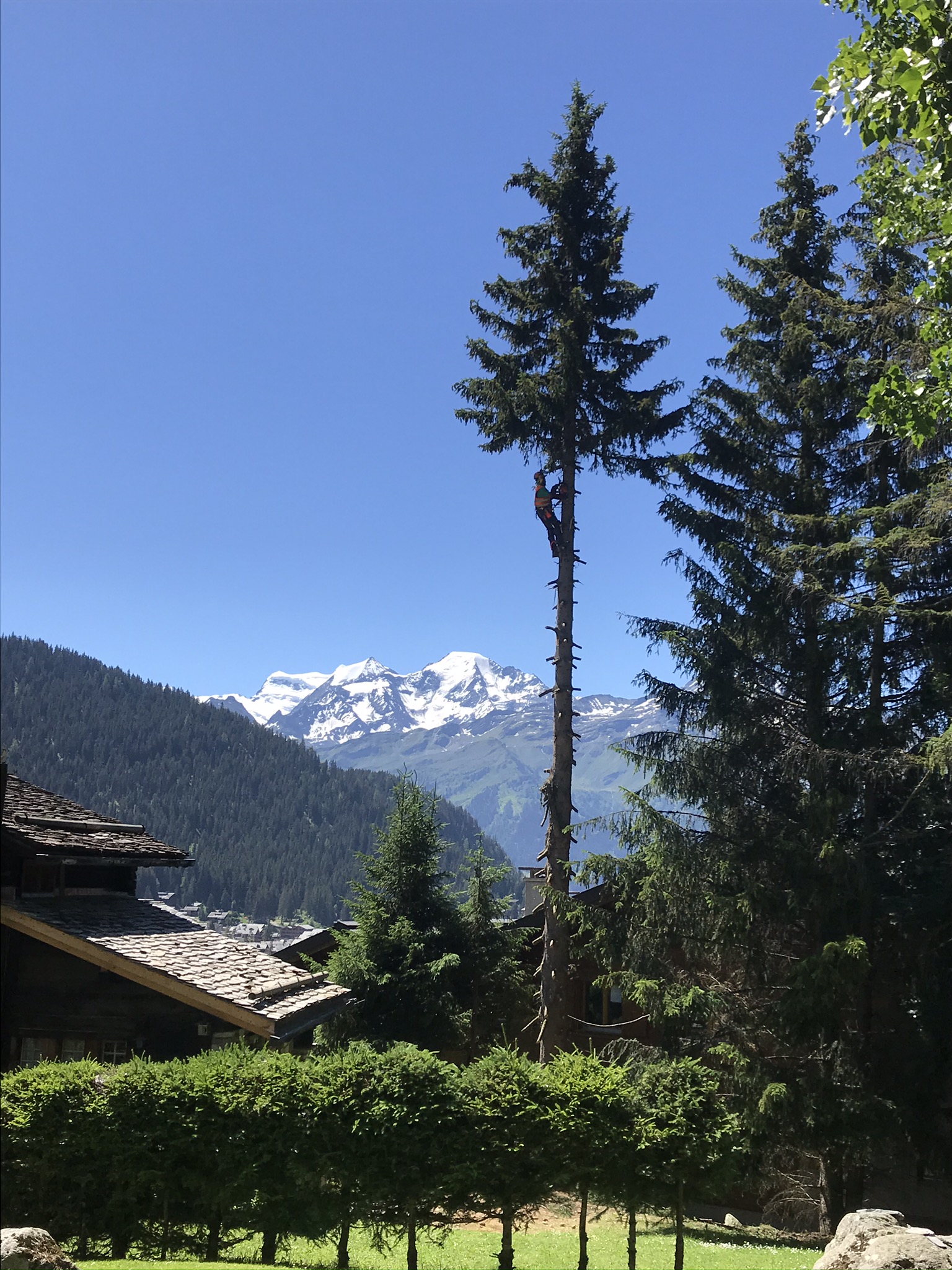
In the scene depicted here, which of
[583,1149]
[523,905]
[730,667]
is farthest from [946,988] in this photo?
[523,905]

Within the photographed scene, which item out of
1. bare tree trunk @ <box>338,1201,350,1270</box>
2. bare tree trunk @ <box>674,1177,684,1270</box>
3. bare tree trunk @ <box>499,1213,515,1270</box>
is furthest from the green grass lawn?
bare tree trunk @ <box>674,1177,684,1270</box>

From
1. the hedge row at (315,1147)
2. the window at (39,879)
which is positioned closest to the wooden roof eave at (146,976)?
the window at (39,879)

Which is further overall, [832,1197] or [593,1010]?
[593,1010]

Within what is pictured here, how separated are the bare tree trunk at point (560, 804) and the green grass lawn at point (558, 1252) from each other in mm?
3682

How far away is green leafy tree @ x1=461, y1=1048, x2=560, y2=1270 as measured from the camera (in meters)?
11.7

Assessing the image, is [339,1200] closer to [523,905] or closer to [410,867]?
[410,867]

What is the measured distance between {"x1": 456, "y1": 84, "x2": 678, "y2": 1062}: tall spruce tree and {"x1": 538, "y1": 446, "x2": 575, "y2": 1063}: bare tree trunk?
0.05 metres

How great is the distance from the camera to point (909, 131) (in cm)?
923

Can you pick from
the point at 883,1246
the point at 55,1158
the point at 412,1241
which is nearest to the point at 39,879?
the point at 55,1158

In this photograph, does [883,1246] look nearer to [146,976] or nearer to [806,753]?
[806,753]

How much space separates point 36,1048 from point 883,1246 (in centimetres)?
1240

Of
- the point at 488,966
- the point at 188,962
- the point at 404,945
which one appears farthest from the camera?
the point at 488,966

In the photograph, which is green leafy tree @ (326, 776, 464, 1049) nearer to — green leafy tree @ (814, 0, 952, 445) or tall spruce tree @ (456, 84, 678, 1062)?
tall spruce tree @ (456, 84, 678, 1062)

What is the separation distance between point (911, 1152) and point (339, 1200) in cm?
1133
